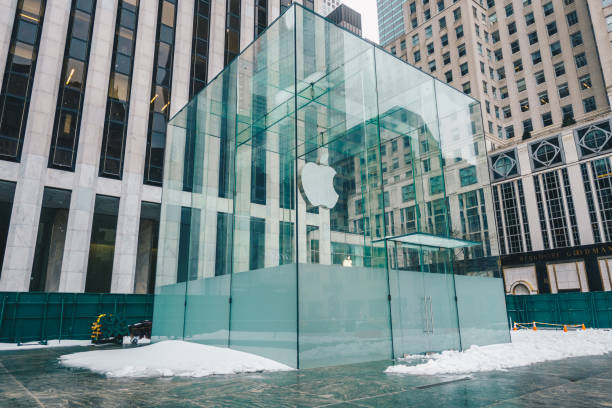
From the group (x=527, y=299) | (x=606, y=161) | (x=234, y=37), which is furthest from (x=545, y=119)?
(x=234, y=37)

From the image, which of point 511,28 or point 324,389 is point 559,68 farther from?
point 324,389

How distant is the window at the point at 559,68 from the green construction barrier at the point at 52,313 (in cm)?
6128

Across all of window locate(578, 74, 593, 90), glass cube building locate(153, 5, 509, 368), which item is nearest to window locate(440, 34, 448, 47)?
window locate(578, 74, 593, 90)

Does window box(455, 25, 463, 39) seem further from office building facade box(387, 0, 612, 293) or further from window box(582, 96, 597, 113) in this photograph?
window box(582, 96, 597, 113)

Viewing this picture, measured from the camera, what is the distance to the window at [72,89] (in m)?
26.9

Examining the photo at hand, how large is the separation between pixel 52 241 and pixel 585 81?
64.4m

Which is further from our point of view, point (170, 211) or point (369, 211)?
point (170, 211)

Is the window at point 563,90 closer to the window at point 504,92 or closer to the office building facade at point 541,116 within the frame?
the office building facade at point 541,116

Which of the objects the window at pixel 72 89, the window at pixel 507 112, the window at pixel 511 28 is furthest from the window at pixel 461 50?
the window at pixel 72 89

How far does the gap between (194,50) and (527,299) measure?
35697 millimetres

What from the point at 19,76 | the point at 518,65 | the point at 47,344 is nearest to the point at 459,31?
the point at 518,65

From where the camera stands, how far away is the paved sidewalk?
19.2ft

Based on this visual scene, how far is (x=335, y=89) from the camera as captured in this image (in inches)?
488

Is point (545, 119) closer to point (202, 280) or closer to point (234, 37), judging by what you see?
point (234, 37)
